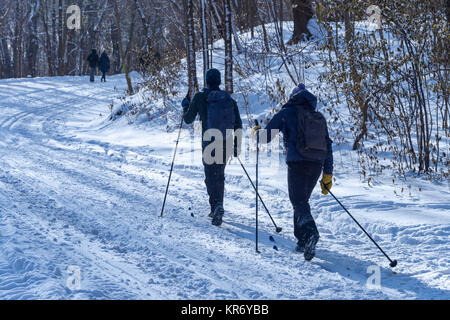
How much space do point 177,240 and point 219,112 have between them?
1.76 m

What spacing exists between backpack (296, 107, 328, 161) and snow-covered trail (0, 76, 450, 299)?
115 centimetres

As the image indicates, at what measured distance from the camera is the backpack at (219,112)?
20.0 feet

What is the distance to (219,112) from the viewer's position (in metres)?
6.09

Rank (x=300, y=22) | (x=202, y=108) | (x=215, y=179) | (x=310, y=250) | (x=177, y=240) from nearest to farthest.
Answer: (x=310, y=250) → (x=177, y=240) → (x=202, y=108) → (x=215, y=179) → (x=300, y=22)

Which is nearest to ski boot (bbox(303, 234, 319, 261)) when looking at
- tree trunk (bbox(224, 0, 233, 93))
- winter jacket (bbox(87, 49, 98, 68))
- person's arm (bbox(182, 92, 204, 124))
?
person's arm (bbox(182, 92, 204, 124))

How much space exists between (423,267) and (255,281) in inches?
70.8

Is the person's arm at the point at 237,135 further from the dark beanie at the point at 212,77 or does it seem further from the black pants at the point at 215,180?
the dark beanie at the point at 212,77

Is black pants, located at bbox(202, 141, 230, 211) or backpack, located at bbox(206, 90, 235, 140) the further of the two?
black pants, located at bbox(202, 141, 230, 211)

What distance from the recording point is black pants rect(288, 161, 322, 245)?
4980 millimetres

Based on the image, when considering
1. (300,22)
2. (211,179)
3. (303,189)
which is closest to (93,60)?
(300,22)

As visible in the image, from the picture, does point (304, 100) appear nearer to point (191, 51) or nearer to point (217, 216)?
point (217, 216)

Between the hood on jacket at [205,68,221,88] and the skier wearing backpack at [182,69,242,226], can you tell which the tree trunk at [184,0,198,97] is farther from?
the hood on jacket at [205,68,221,88]

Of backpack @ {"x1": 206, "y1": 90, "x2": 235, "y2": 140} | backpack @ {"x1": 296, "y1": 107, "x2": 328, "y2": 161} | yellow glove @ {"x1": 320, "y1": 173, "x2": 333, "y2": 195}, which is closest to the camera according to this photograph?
backpack @ {"x1": 296, "y1": 107, "x2": 328, "y2": 161}

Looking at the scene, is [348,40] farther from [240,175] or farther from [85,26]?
[85,26]
